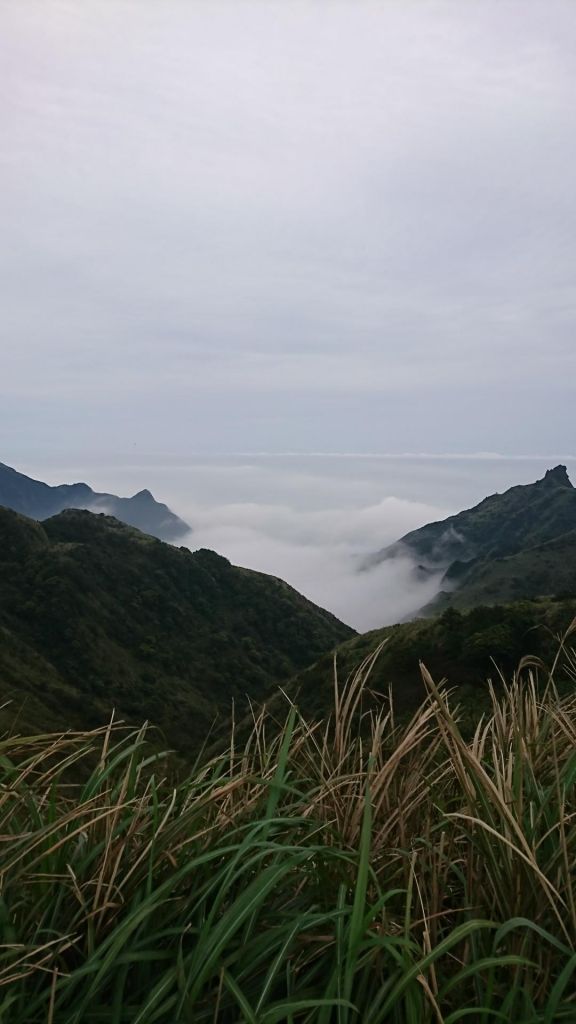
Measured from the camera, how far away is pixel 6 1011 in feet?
6.52

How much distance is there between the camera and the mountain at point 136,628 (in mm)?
89188

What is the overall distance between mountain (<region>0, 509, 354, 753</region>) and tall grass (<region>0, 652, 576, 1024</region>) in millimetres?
72419

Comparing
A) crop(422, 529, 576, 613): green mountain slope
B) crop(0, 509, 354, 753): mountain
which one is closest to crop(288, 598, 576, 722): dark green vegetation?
crop(0, 509, 354, 753): mountain

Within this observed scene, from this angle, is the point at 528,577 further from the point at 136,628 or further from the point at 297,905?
the point at 297,905

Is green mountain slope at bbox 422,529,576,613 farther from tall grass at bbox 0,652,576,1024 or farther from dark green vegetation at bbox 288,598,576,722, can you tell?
tall grass at bbox 0,652,576,1024

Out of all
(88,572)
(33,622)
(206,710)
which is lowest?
(206,710)

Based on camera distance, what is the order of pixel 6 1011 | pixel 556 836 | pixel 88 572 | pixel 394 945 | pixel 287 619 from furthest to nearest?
pixel 287 619 < pixel 88 572 < pixel 556 836 < pixel 394 945 < pixel 6 1011

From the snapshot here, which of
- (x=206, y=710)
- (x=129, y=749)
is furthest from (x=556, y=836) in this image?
(x=206, y=710)

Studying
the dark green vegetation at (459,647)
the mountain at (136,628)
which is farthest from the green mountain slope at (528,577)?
the dark green vegetation at (459,647)

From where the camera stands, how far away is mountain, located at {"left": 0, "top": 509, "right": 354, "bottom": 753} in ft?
293

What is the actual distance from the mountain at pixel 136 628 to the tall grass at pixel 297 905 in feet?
238

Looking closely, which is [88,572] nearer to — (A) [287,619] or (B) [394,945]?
(A) [287,619]

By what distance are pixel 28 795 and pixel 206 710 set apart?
325 feet

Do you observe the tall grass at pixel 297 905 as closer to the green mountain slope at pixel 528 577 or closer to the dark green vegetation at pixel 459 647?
the dark green vegetation at pixel 459 647
